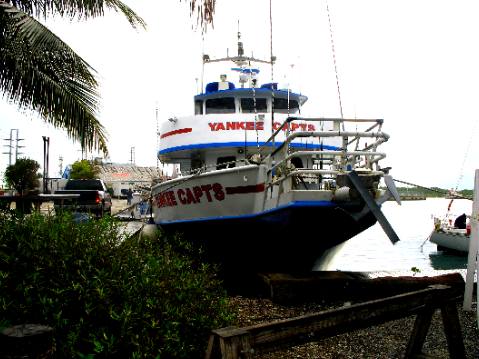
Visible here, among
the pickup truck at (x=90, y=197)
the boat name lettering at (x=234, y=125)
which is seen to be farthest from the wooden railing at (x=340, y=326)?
the pickup truck at (x=90, y=197)

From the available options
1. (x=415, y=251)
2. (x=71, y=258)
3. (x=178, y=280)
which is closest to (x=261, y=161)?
(x=178, y=280)

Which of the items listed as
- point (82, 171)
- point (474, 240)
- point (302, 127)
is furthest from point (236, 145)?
point (82, 171)

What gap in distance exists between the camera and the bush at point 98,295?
4480mm

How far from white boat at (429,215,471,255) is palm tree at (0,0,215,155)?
21.8 metres

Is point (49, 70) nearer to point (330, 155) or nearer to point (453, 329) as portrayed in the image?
point (330, 155)

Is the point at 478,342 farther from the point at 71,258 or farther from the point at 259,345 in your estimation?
the point at 71,258

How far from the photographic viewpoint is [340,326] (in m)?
3.51

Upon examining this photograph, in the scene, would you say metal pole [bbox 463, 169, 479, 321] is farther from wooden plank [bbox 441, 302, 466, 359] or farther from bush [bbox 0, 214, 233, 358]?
bush [bbox 0, 214, 233, 358]

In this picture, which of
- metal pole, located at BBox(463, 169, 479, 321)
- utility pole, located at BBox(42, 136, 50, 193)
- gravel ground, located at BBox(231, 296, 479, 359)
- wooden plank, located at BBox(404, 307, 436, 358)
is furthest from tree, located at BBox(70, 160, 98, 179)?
wooden plank, located at BBox(404, 307, 436, 358)

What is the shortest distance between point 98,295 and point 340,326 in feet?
8.42

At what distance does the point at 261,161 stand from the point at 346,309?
6.07m

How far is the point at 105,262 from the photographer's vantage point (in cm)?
550

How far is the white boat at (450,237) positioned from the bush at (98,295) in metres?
23.0

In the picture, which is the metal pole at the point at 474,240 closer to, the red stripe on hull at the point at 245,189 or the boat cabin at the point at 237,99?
the red stripe on hull at the point at 245,189
